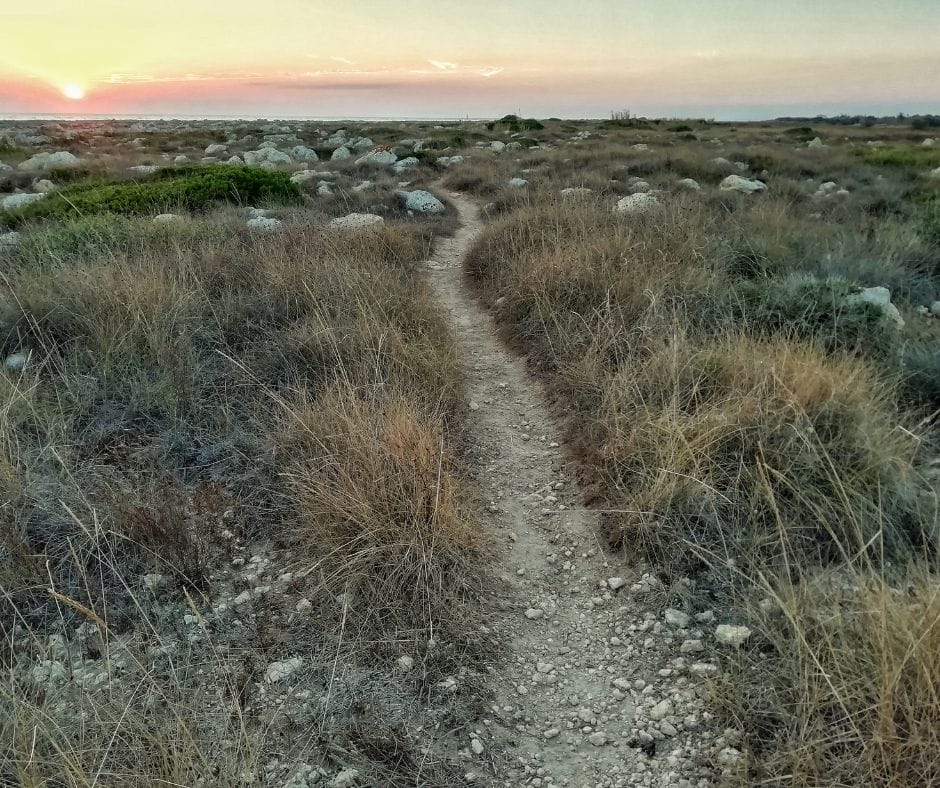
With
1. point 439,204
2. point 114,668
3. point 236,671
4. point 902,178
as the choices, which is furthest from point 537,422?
point 902,178

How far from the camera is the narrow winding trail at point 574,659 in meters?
2.34

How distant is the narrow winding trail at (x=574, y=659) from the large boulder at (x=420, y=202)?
9.32 meters

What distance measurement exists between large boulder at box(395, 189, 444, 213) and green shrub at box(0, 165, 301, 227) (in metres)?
2.25

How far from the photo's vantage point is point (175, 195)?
10.5 meters

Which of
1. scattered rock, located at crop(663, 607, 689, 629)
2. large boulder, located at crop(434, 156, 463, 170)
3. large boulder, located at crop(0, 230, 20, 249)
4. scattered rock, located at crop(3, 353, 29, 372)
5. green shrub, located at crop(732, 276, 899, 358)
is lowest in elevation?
scattered rock, located at crop(663, 607, 689, 629)

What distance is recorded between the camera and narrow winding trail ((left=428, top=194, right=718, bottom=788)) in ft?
7.68

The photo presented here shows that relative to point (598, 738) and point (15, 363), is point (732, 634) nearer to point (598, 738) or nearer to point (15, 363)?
point (598, 738)

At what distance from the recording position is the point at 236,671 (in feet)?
8.47

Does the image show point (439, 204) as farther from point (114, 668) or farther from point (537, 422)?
point (114, 668)

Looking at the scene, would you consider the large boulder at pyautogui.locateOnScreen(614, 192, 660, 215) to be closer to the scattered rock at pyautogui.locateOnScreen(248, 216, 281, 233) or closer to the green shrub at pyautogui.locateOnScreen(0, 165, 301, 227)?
the scattered rock at pyautogui.locateOnScreen(248, 216, 281, 233)

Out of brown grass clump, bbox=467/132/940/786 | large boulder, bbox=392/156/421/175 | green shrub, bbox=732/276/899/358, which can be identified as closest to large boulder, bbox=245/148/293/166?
large boulder, bbox=392/156/421/175

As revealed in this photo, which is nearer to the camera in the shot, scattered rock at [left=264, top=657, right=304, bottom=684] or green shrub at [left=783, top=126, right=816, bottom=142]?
scattered rock at [left=264, top=657, right=304, bottom=684]

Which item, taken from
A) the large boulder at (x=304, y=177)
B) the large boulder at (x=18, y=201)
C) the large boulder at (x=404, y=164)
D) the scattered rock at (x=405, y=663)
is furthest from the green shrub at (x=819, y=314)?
the large boulder at (x=404, y=164)

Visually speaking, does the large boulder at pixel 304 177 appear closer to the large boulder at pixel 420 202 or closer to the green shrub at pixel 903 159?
the large boulder at pixel 420 202
